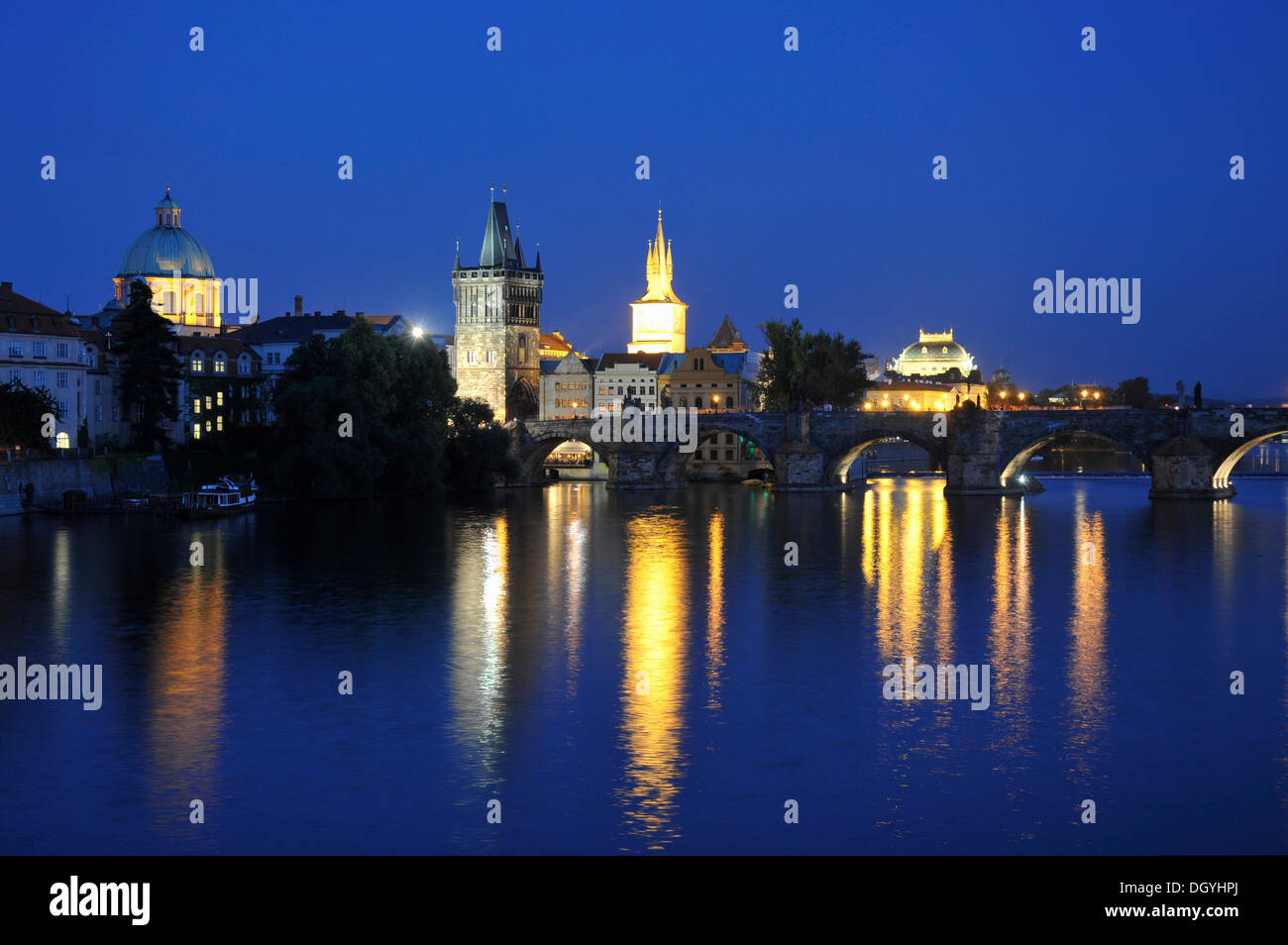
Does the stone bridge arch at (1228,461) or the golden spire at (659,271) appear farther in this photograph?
the golden spire at (659,271)

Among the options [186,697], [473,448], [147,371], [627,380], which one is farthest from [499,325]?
[186,697]

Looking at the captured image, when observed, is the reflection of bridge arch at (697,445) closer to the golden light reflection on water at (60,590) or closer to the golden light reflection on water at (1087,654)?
the golden light reflection on water at (1087,654)

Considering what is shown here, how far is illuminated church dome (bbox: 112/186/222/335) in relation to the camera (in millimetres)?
118125

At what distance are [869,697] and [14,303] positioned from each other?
195 ft

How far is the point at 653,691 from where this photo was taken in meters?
26.4

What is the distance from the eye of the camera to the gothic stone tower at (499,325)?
477ft

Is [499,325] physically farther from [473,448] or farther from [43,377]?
[43,377]

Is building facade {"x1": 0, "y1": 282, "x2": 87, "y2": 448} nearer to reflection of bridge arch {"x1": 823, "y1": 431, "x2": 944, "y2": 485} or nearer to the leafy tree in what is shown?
the leafy tree

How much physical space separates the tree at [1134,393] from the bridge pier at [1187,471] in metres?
90.7

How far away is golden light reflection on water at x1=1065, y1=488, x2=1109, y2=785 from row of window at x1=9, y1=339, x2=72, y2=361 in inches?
1945

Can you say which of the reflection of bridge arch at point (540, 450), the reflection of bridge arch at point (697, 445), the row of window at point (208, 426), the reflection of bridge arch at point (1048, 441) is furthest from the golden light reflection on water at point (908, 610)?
the row of window at point (208, 426)

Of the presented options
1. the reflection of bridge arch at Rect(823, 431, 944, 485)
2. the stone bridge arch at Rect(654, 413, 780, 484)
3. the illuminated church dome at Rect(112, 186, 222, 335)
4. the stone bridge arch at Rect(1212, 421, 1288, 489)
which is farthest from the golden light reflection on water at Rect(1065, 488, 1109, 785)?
the illuminated church dome at Rect(112, 186, 222, 335)

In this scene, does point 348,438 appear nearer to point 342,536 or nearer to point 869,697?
point 342,536

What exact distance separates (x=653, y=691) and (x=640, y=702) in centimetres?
94
